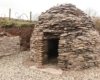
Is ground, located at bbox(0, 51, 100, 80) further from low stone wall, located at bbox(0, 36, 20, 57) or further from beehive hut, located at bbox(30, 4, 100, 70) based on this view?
low stone wall, located at bbox(0, 36, 20, 57)

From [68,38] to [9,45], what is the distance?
4656mm

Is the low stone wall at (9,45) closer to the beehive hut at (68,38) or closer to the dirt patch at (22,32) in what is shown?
the dirt patch at (22,32)

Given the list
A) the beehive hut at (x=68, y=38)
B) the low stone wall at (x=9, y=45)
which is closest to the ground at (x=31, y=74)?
the beehive hut at (x=68, y=38)

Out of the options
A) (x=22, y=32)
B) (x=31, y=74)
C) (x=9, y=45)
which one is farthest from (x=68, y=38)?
(x=22, y=32)

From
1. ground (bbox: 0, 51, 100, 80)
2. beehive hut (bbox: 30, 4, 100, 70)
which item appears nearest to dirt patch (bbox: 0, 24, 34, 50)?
beehive hut (bbox: 30, 4, 100, 70)

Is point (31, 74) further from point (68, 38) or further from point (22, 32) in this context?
point (22, 32)

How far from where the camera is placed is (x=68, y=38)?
9320mm

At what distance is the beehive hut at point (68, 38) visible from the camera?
9.21 metres

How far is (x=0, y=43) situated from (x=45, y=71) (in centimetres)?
424

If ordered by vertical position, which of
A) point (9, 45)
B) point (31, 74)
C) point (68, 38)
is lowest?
point (31, 74)

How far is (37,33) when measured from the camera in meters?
10.4

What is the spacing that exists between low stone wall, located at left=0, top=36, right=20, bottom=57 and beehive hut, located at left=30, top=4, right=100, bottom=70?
2.33 m

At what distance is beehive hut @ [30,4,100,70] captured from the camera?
9211 mm

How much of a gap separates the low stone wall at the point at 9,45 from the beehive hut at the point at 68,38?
233cm
